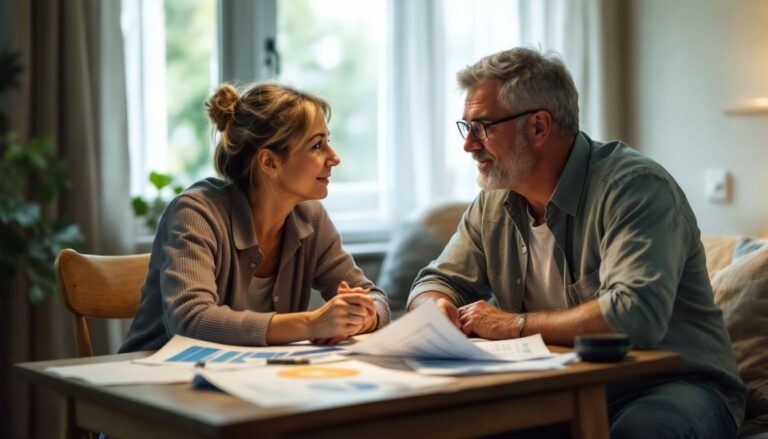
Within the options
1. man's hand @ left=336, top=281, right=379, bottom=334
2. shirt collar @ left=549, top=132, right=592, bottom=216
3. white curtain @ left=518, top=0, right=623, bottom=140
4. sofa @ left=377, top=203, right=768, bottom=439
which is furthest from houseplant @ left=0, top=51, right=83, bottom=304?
white curtain @ left=518, top=0, right=623, bottom=140

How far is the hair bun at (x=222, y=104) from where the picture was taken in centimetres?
230

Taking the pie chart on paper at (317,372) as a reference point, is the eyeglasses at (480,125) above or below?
above

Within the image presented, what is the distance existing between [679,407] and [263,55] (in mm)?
2568

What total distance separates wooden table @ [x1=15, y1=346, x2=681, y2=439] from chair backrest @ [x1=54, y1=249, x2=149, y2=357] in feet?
1.81

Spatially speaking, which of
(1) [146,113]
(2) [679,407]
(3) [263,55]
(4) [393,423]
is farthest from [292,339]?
(3) [263,55]

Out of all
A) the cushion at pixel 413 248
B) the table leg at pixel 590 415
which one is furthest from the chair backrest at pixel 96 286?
the cushion at pixel 413 248

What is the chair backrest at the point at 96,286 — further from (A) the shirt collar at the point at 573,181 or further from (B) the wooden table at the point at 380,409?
(A) the shirt collar at the point at 573,181

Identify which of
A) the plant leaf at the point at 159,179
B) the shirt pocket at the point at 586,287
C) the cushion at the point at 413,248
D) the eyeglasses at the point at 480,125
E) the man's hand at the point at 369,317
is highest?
the eyeglasses at the point at 480,125

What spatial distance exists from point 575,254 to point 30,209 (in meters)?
1.80

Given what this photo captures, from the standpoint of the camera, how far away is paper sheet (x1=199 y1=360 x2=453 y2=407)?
4.34ft

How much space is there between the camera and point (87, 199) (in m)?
3.41

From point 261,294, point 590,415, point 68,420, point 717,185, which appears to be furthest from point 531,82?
point 717,185

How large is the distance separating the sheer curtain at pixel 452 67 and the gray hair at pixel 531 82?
66.8 inches

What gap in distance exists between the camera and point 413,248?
375 cm
